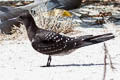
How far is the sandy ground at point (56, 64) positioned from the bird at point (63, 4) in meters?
2.81

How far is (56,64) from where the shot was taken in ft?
20.3

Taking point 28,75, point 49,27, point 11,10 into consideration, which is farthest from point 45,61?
point 11,10

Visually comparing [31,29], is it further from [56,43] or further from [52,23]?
[52,23]

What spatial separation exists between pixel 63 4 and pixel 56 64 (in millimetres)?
4781

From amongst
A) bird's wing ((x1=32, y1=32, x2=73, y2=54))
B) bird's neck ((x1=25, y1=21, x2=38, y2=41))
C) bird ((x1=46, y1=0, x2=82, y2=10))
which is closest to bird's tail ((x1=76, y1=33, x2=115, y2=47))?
bird's wing ((x1=32, y1=32, x2=73, y2=54))

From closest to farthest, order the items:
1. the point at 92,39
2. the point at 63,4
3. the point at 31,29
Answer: the point at 92,39 < the point at 31,29 < the point at 63,4

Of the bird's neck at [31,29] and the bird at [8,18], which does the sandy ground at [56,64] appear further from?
the bird at [8,18]

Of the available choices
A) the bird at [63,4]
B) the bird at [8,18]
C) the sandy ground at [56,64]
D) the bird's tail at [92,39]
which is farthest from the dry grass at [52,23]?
the bird's tail at [92,39]

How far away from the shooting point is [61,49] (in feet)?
19.1

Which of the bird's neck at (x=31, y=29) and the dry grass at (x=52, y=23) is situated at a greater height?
the bird's neck at (x=31, y=29)

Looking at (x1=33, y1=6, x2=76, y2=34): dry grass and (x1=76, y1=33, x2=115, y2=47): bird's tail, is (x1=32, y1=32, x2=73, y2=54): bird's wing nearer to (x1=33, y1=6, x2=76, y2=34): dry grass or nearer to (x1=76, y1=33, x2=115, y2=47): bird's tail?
(x1=76, y1=33, x2=115, y2=47): bird's tail

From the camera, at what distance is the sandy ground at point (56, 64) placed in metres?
5.52

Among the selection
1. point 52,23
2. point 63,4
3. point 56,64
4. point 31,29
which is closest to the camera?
point 31,29

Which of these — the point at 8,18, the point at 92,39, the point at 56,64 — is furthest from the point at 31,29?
the point at 8,18
